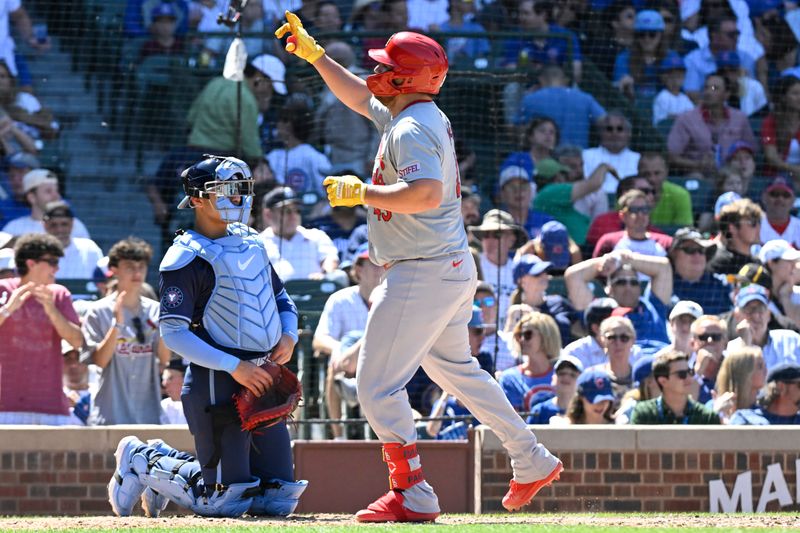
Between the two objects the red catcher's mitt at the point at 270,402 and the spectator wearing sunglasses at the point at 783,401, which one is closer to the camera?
the red catcher's mitt at the point at 270,402

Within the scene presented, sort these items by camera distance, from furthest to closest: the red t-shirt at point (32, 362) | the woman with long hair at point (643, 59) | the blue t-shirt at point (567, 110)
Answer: the woman with long hair at point (643, 59)
the blue t-shirt at point (567, 110)
the red t-shirt at point (32, 362)

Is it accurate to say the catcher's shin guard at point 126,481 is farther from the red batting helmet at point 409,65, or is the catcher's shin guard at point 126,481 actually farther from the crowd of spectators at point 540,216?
the crowd of spectators at point 540,216

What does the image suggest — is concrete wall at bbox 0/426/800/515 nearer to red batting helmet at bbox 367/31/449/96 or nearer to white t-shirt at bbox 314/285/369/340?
white t-shirt at bbox 314/285/369/340

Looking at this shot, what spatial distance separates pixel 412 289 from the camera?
5340 mm

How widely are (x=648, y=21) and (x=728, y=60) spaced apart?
784 mm

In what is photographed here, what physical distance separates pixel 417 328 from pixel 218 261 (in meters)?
0.86

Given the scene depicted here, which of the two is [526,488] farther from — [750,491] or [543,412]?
[543,412]

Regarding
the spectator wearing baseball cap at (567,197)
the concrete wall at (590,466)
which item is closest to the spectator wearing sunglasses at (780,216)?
the spectator wearing baseball cap at (567,197)

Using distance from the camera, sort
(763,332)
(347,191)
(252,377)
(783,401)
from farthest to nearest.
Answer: (763,332) < (783,401) < (252,377) < (347,191)

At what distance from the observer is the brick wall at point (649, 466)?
24.0 feet

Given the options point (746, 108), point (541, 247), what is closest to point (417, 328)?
point (541, 247)

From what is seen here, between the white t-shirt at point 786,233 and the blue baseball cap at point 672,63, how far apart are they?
2.03 meters

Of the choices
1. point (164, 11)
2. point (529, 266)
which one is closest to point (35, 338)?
point (529, 266)

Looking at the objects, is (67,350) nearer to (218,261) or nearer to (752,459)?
(218,261)
